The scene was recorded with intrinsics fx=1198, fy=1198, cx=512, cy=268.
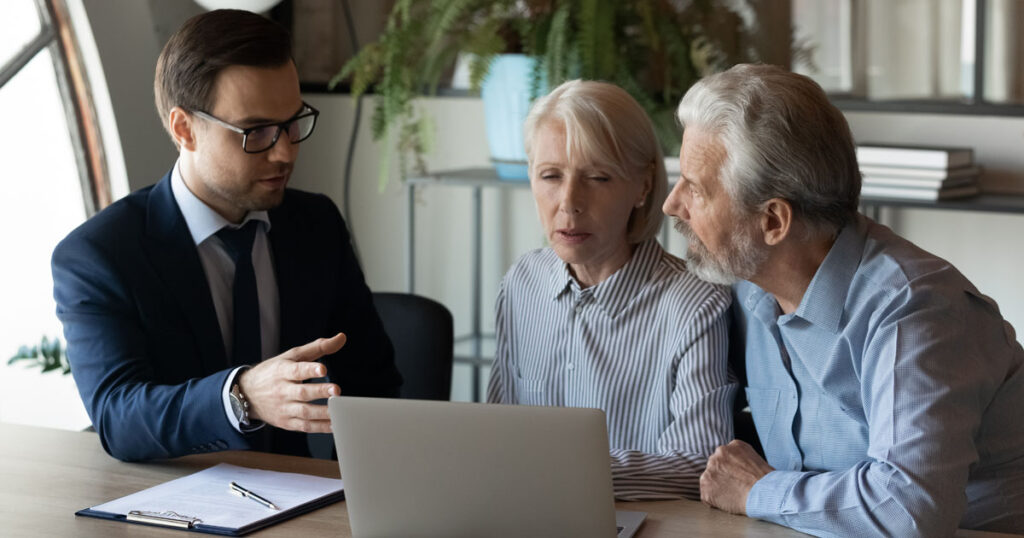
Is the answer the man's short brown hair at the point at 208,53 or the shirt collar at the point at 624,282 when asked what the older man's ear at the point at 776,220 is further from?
the man's short brown hair at the point at 208,53

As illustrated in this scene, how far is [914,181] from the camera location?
315 cm

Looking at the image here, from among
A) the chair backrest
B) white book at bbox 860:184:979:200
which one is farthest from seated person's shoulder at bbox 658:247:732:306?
white book at bbox 860:184:979:200

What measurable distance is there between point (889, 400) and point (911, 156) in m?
1.76

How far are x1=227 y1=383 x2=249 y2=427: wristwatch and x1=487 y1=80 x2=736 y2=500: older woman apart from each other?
24.9 inches

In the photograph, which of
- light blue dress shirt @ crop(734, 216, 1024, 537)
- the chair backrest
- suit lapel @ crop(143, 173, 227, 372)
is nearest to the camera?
light blue dress shirt @ crop(734, 216, 1024, 537)

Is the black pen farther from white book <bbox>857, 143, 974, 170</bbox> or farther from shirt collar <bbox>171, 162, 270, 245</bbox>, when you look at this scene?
white book <bbox>857, 143, 974, 170</bbox>

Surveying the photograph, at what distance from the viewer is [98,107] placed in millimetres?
3488

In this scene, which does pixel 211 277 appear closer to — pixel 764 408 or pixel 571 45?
pixel 764 408

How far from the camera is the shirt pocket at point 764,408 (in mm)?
1880

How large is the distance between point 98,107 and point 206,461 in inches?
74.1

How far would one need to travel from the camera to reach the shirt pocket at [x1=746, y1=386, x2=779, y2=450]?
74.0 inches

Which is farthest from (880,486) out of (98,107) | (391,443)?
(98,107)

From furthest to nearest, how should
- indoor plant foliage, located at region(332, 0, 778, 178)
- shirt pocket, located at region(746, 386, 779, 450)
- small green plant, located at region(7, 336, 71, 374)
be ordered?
small green plant, located at region(7, 336, 71, 374) < indoor plant foliage, located at region(332, 0, 778, 178) < shirt pocket, located at region(746, 386, 779, 450)

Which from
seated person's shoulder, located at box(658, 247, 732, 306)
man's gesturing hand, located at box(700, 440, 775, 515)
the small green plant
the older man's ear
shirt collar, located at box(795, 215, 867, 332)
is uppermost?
the older man's ear
